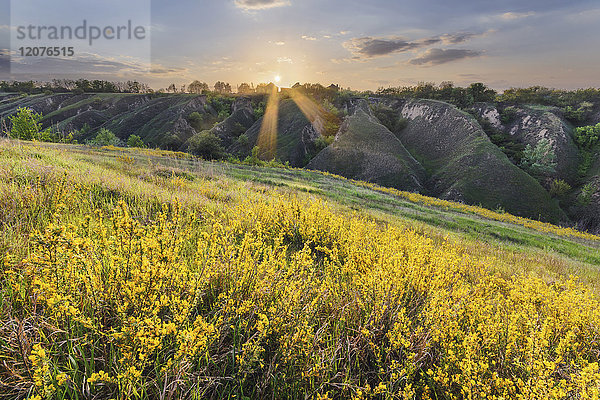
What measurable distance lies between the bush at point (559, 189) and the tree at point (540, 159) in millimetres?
4568

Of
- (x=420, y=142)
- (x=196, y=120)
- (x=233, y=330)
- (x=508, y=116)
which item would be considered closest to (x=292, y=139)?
(x=420, y=142)

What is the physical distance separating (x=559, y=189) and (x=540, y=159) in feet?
32.4

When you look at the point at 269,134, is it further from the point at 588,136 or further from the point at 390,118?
the point at 588,136

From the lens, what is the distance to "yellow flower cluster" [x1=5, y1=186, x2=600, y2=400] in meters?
1.74

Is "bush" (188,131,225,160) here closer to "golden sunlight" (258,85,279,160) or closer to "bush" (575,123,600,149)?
"golden sunlight" (258,85,279,160)

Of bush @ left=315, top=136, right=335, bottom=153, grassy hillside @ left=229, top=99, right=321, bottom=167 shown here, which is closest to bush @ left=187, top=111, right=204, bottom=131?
grassy hillside @ left=229, top=99, right=321, bottom=167

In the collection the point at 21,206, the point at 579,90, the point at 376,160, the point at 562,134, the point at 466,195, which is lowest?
the point at 466,195

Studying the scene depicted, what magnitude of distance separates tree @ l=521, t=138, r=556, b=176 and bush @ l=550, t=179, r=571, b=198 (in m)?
4.57

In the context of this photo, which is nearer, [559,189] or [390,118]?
[559,189]

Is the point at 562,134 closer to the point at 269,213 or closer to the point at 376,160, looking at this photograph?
the point at 376,160

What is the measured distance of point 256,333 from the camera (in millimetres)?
2121

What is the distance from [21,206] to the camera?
3.73m

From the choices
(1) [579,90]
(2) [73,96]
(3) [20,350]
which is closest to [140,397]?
(3) [20,350]

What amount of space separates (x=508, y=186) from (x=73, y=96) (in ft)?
637
